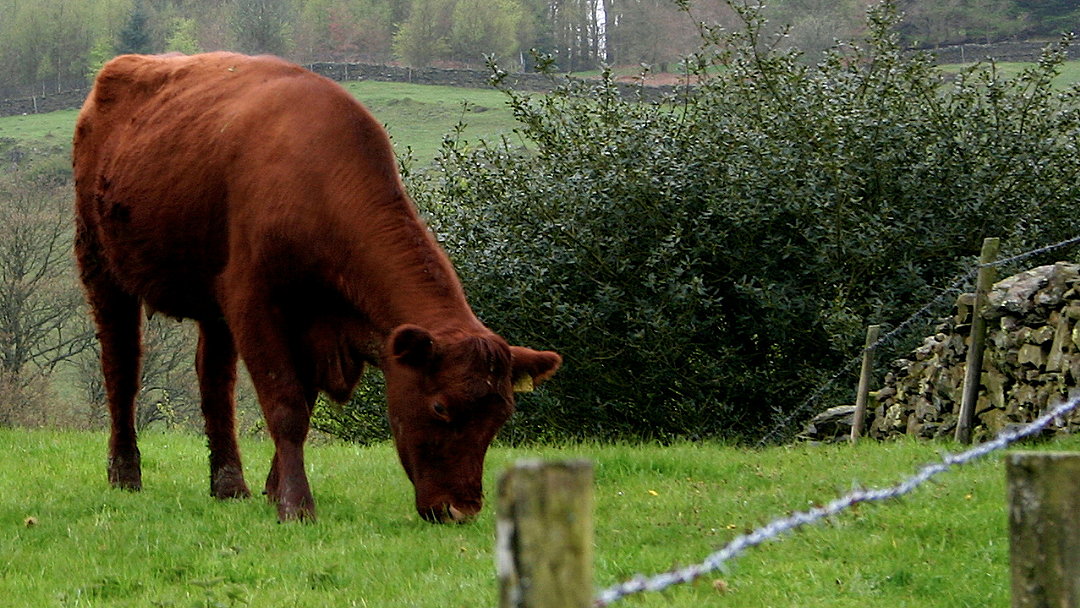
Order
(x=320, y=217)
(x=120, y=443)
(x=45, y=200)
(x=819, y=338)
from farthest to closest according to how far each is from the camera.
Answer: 1. (x=45, y=200)
2. (x=819, y=338)
3. (x=120, y=443)
4. (x=320, y=217)

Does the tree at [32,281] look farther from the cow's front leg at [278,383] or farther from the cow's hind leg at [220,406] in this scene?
the cow's front leg at [278,383]

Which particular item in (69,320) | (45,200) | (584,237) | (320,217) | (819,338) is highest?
(320,217)

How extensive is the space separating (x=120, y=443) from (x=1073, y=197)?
35.6ft

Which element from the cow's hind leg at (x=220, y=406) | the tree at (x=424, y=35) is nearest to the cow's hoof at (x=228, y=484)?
the cow's hind leg at (x=220, y=406)

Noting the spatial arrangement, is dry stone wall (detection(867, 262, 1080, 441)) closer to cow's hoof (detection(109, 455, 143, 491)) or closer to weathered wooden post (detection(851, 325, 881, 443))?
weathered wooden post (detection(851, 325, 881, 443))

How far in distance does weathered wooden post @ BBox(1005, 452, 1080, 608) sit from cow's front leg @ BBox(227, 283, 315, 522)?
17.5 ft

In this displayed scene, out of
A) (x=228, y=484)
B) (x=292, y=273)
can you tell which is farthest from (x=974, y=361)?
(x=228, y=484)

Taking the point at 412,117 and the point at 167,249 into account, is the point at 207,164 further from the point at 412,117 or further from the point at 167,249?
the point at 412,117

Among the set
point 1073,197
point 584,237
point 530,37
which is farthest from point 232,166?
point 530,37

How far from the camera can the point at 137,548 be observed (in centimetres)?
672

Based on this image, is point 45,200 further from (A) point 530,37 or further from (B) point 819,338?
(A) point 530,37

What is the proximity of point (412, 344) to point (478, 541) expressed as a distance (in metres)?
1.06

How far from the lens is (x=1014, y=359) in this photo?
984 centimetres

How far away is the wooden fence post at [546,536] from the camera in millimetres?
2014
